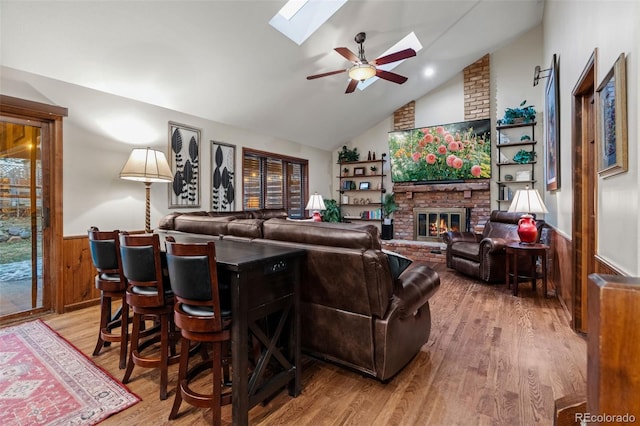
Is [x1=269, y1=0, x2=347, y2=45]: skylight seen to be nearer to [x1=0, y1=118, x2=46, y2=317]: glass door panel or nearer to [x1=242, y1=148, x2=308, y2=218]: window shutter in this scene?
[x1=242, y1=148, x2=308, y2=218]: window shutter

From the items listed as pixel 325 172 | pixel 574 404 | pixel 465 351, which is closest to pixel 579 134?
pixel 465 351

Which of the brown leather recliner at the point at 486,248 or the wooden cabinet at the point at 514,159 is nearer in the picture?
the brown leather recliner at the point at 486,248

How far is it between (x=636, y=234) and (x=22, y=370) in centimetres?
378

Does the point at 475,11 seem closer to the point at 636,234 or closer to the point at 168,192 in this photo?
the point at 636,234

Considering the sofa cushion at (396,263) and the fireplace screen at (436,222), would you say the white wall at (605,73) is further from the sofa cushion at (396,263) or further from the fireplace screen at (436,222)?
the fireplace screen at (436,222)

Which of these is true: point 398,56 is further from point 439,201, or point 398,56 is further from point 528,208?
point 439,201

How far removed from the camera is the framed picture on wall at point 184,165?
4352 mm

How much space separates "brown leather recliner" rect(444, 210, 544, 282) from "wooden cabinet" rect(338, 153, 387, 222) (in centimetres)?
256

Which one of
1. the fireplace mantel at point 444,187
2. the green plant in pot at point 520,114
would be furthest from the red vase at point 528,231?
the green plant in pot at point 520,114

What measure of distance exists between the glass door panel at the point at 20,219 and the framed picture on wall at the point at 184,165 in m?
1.43

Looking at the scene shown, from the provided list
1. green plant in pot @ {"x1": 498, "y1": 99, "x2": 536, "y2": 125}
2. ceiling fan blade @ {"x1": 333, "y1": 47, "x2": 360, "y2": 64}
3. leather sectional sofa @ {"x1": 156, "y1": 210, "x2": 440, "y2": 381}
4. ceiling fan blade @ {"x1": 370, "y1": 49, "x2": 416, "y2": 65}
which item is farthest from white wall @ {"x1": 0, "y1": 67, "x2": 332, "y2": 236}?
green plant in pot @ {"x1": 498, "y1": 99, "x2": 536, "y2": 125}

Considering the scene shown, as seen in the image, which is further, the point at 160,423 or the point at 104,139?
the point at 104,139

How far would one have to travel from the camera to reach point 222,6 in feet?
10.4

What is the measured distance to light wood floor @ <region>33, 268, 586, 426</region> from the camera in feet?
5.41
